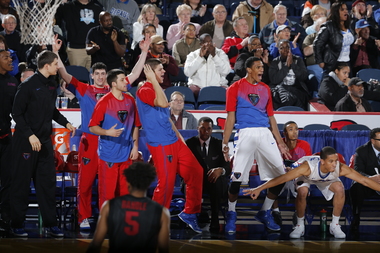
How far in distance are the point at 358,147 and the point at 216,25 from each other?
5024 mm

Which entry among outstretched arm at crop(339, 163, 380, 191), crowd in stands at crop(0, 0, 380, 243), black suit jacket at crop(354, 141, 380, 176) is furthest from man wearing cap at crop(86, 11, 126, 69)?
outstretched arm at crop(339, 163, 380, 191)

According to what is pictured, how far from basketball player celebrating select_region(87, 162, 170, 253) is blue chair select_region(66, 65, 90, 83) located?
661 cm

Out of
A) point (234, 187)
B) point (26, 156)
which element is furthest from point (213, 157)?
point (26, 156)

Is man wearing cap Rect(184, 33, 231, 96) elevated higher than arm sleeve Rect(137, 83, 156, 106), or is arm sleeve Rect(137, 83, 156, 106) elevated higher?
man wearing cap Rect(184, 33, 231, 96)

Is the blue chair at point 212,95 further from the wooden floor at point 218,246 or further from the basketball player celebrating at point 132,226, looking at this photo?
the basketball player celebrating at point 132,226

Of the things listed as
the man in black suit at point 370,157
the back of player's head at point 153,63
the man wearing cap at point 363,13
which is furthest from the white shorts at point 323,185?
the man wearing cap at point 363,13

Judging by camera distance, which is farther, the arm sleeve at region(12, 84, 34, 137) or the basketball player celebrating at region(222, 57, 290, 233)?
the basketball player celebrating at region(222, 57, 290, 233)

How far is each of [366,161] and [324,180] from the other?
35.9 inches

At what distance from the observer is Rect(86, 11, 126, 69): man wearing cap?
406 inches

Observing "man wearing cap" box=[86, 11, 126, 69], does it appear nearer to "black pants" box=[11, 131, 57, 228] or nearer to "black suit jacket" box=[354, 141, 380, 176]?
"black pants" box=[11, 131, 57, 228]

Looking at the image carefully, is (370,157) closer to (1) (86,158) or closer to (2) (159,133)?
(2) (159,133)

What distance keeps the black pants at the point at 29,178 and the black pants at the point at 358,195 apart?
12.3 feet

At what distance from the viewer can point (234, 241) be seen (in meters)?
6.57

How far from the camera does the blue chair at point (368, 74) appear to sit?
1127 centimetres
